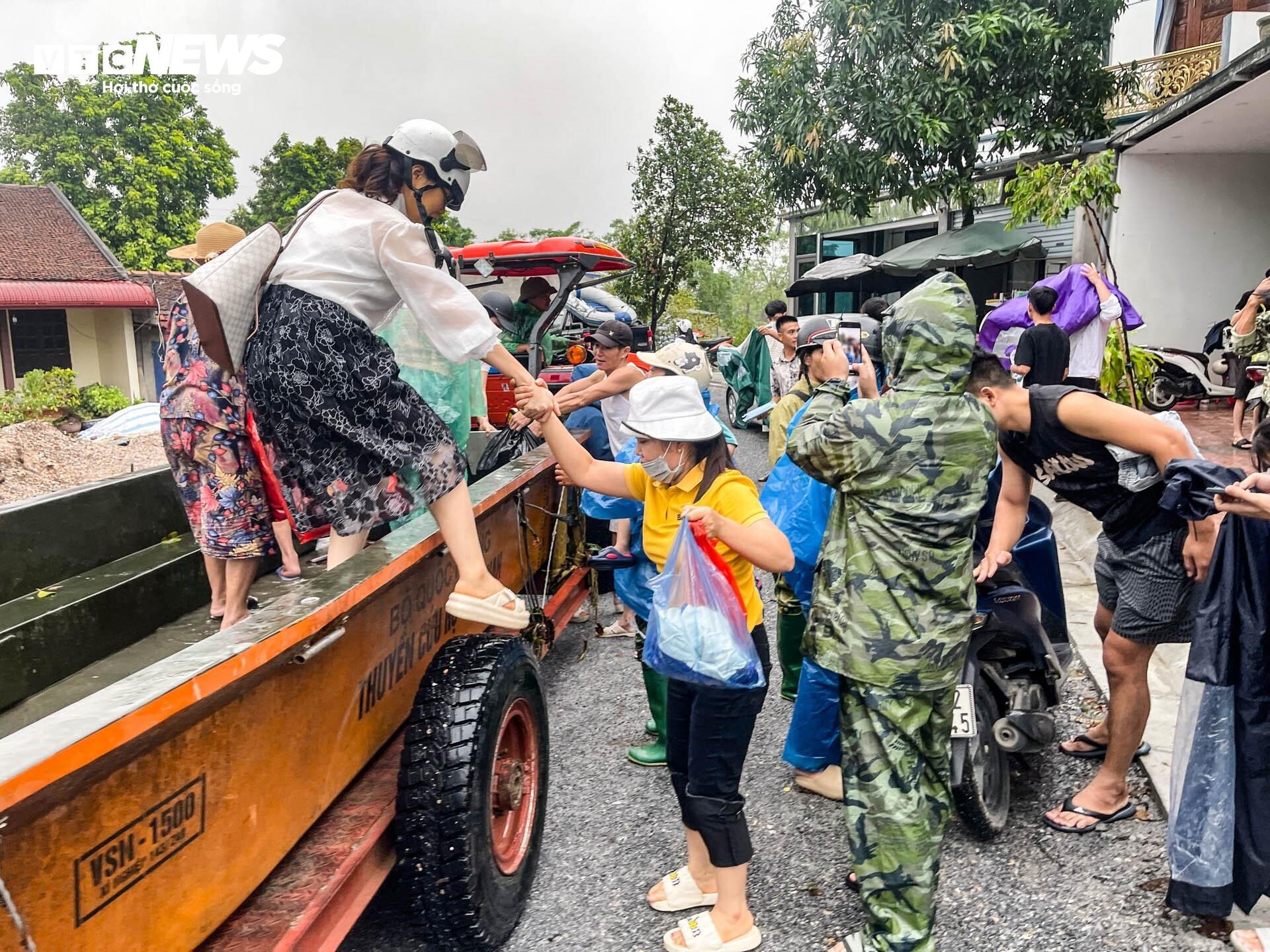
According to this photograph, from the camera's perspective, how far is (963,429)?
7.48ft

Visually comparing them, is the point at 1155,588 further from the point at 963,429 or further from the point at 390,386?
the point at 390,386

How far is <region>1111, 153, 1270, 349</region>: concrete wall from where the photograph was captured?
10883 mm

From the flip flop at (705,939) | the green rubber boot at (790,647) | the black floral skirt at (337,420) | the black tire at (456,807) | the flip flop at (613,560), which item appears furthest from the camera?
the green rubber boot at (790,647)

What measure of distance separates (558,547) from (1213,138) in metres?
9.69

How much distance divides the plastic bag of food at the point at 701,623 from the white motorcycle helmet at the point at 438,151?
47.2 inches

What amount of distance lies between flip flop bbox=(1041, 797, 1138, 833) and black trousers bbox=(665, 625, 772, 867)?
127 cm

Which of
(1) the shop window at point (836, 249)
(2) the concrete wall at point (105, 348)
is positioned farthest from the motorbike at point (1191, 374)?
(2) the concrete wall at point (105, 348)

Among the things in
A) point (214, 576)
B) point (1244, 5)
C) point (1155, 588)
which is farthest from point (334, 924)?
point (1244, 5)

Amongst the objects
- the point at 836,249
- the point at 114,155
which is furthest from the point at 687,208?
the point at 114,155

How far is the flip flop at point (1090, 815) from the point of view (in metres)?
2.99

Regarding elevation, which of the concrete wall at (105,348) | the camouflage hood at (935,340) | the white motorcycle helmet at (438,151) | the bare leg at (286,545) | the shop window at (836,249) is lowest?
the concrete wall at (105,348)

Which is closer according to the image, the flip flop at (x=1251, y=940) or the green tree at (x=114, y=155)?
the flip flop at (x=1251, y=940)

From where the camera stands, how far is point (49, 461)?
8383mm

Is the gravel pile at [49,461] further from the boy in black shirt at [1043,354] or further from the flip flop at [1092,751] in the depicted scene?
the flip flop at [1092,751]
